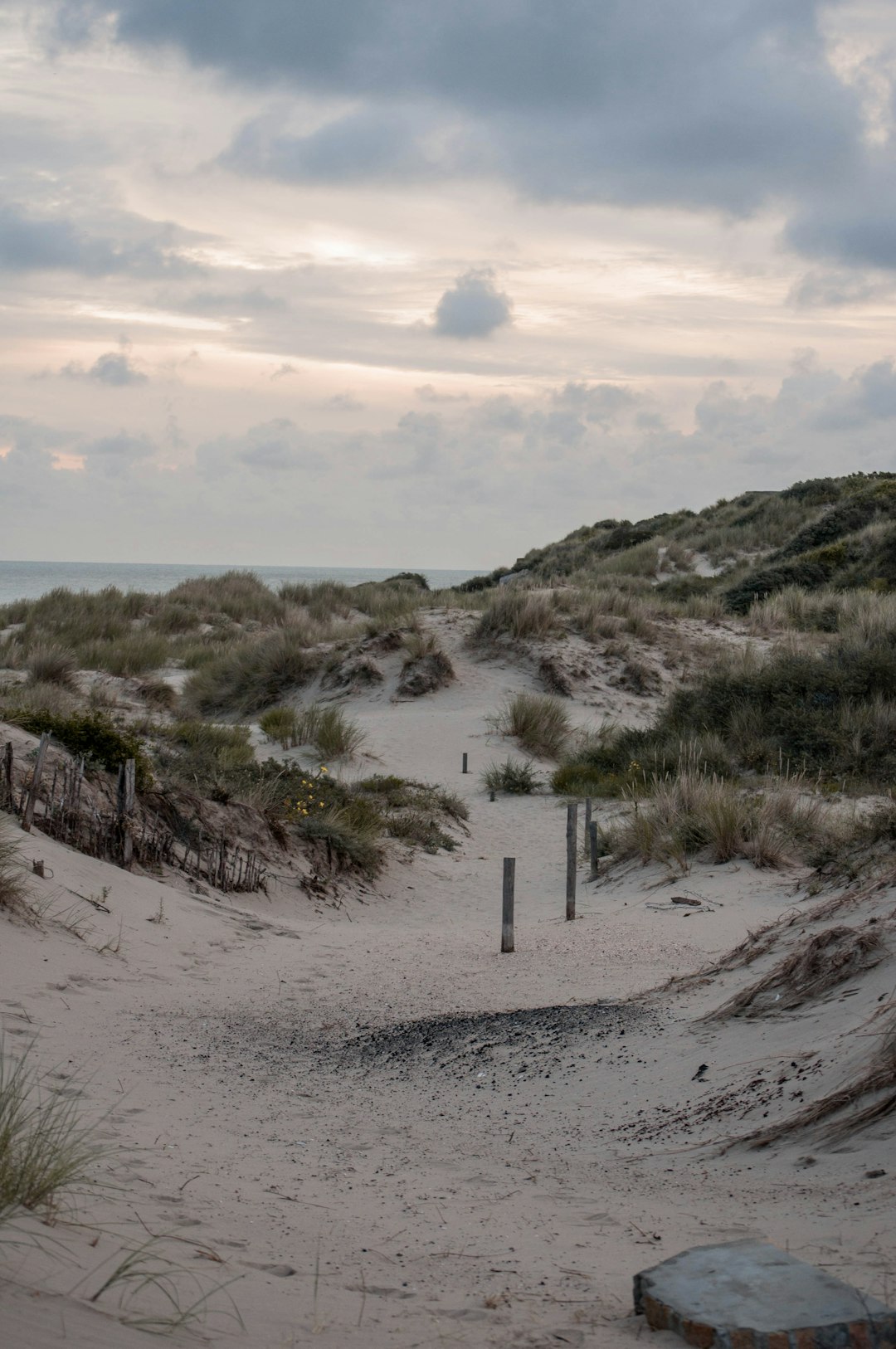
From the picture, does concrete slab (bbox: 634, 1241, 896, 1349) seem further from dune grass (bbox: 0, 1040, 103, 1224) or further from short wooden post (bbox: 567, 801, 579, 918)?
short wooden post (bbox: 567, 801, 579, 918)

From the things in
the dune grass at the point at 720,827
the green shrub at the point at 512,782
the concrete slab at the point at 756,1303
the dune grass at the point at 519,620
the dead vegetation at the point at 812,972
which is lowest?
the green shrub at the point at 512,782

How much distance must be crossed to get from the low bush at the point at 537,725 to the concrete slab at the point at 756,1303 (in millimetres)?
16159

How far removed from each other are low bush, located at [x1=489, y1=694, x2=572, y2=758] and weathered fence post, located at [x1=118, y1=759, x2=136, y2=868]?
10030mm

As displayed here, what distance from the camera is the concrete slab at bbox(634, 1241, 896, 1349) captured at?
94.7 inches

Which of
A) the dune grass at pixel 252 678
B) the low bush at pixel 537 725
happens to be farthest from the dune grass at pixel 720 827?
the dune grass at pixel 252 678

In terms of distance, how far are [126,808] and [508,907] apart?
345 centimetres

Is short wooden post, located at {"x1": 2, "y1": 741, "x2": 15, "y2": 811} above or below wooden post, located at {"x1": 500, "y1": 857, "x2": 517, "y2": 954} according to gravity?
above

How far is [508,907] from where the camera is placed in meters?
8.82

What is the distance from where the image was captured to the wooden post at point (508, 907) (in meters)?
8.70

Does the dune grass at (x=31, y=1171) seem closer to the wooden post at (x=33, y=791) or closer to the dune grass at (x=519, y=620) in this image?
the wooden post at (x=33, y=791)

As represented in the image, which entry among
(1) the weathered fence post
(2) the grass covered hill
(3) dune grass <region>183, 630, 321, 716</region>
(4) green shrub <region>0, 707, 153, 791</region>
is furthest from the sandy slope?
(2) the grass covered hill

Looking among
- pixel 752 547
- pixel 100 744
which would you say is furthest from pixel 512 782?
pixel 752 547

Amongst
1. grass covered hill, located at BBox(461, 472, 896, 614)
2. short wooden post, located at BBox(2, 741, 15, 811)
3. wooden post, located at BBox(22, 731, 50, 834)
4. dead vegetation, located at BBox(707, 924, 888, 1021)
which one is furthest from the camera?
grass covered hill, located at BBox(461, 472, 896, 614)

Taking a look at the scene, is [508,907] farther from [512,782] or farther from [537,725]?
[537,725]
